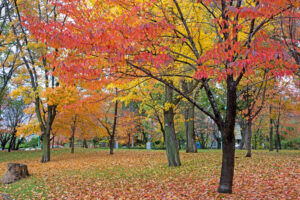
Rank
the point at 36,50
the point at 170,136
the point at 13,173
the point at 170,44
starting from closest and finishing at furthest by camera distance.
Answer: the point at 170,44
the point at 13,173
the point at 170,136
the point at 36,50

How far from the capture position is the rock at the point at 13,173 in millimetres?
9117

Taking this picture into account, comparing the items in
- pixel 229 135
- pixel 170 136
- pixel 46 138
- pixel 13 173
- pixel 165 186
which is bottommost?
pixel 13 173

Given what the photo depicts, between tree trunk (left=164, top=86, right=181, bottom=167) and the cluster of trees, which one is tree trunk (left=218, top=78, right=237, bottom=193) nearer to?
the cluster of trees

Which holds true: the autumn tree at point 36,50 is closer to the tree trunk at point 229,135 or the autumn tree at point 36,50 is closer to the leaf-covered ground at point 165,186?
the leaf-covered ground at point 165,186

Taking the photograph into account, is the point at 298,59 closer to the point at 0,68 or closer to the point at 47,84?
the point at 47,84

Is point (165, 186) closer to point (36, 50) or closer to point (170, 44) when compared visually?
point (170, 44)

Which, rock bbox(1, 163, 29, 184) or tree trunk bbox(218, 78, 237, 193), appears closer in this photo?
tree trunk bbox(218, 78, 237, 193)

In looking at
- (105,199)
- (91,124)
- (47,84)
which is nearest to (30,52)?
(47,84)

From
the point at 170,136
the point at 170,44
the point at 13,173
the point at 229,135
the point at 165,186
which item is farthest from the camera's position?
the point at 170,136

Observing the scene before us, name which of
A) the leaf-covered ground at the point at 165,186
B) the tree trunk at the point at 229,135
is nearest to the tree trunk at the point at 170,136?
the leaf-covered ground at the point at 165,186

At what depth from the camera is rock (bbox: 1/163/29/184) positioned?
9.12m

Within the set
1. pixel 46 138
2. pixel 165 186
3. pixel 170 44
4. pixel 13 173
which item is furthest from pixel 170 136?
pixel 46 138

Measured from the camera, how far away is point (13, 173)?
9336 mm

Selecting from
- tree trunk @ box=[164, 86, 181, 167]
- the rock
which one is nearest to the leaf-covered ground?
the rock
